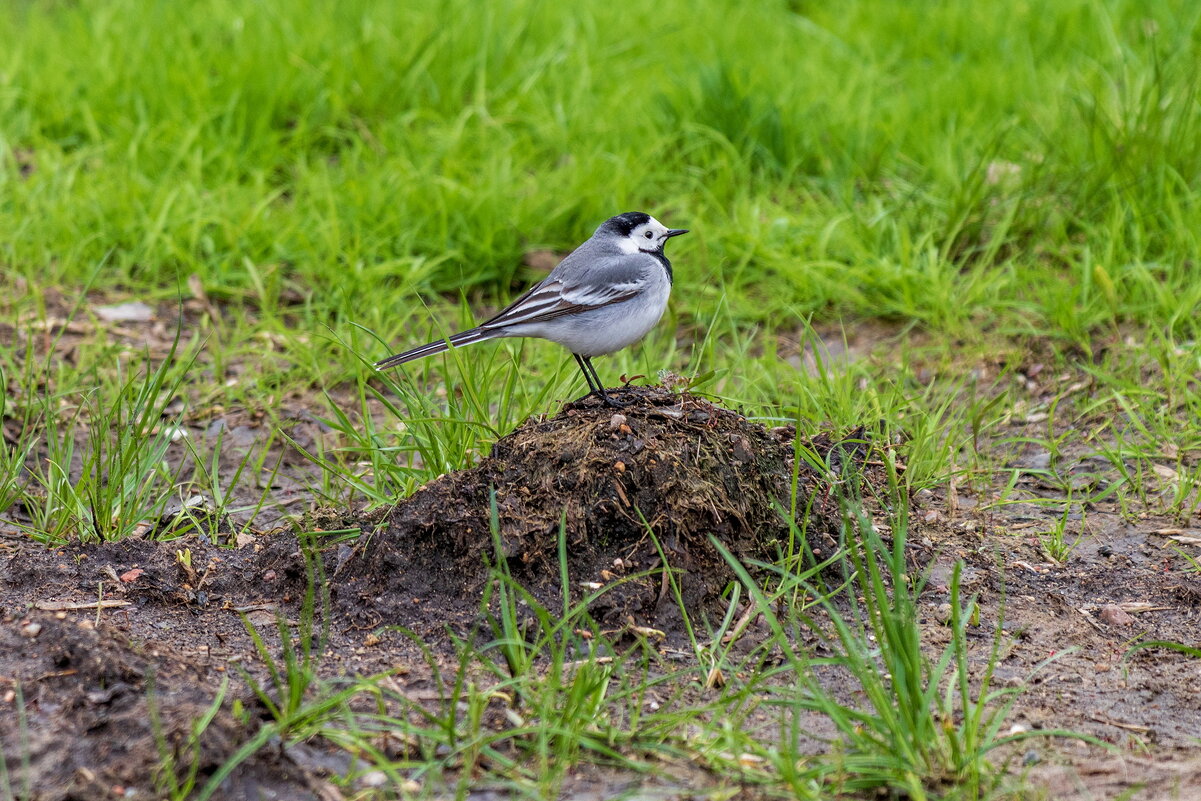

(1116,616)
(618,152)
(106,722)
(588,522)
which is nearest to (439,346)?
(588,522)

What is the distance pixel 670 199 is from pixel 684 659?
370 cm

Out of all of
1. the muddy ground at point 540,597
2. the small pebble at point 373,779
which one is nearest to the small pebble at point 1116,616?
the muddy ground at point 540,597

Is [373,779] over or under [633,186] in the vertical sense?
under

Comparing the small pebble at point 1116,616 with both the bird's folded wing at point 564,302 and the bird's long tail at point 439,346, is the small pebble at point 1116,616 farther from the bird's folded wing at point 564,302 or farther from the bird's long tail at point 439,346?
the bird's long tail at point 439,346

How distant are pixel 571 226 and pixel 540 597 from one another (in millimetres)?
3329

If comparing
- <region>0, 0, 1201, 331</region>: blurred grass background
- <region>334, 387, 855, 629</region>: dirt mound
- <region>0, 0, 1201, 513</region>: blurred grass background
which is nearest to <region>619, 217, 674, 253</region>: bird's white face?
<region>0, 0, 1201, 513</region>: blurred grass background

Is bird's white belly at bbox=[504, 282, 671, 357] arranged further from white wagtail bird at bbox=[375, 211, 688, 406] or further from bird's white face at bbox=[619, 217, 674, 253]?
bird's white face at bbox=[619, 217, 674, 253]

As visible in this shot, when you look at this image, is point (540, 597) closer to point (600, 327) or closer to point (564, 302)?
point (600, 327)

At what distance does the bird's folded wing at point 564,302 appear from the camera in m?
4.54

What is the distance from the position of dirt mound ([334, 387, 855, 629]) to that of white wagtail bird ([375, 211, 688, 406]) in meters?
0.62

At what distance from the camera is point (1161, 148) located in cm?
634

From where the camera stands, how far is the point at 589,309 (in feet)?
14.9

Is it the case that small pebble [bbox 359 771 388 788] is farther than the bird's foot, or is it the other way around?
the bird's foot

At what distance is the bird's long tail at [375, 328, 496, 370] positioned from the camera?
4277 mm
